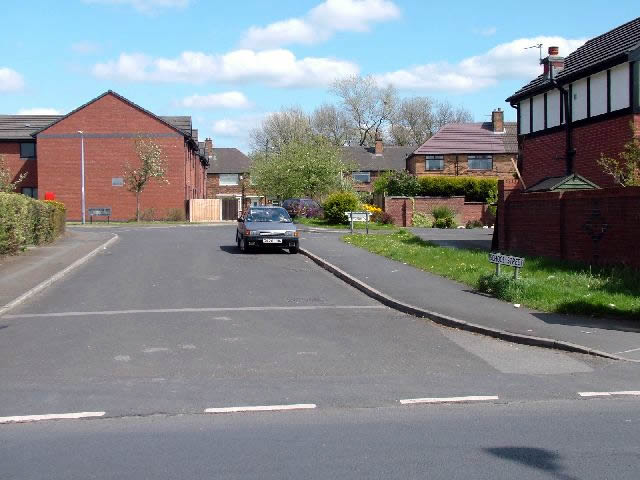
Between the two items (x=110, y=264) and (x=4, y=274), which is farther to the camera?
(x=110, y=264)

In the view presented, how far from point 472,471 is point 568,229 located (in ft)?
42.7

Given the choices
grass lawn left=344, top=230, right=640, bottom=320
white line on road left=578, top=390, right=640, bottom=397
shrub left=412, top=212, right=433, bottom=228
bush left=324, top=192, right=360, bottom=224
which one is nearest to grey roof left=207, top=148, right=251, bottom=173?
shrub left=412, top=212, right=433, bottom=228

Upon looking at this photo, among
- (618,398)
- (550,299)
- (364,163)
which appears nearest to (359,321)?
(550,299)

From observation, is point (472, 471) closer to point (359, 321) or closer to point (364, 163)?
point (359, 321)

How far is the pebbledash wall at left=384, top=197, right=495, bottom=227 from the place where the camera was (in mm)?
43188

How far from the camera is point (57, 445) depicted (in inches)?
242

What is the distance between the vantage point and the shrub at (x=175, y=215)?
56938 mm

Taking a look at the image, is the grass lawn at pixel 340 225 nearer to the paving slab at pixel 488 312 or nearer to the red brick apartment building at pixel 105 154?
the red brick apartment building at pixel 105 154

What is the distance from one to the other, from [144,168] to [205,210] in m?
6.25

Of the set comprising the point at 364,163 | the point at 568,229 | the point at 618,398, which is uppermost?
the point at 364,163

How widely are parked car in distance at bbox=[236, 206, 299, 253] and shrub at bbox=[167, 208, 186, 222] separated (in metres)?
31.5

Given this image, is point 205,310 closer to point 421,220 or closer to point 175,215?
point 421,220

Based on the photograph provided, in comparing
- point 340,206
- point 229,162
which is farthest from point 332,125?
A: point 340,206

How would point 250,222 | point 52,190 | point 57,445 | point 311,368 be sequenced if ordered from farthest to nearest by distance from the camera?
point 52,190
point 250,222
point 311,368
point 57,445
